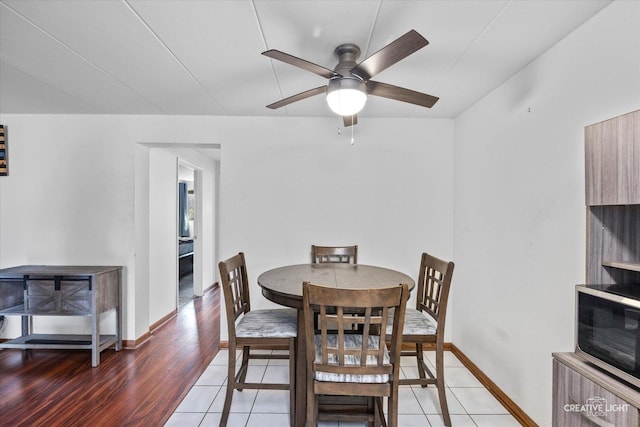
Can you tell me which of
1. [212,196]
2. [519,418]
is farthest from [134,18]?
[212,196]

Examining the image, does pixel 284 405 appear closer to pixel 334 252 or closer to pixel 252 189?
pixel 334 252

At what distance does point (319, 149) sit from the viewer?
322cm

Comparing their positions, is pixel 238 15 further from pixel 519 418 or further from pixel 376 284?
pixel 519 418

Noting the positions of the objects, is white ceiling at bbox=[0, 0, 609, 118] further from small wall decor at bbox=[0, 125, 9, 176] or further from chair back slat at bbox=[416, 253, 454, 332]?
chair back slat at bbox=[416, 253, 454, 332]

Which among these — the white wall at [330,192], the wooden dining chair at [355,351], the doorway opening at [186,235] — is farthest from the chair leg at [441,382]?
the doorway opening at [186,235]

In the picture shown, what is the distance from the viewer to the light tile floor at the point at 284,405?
6.65ft

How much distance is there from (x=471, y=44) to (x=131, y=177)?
318 centimetres

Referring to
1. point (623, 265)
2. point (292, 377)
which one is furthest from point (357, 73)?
point (292, 377)

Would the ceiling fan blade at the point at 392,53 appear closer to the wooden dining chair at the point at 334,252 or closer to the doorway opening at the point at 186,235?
the wooden dining chair at the point at 334,252

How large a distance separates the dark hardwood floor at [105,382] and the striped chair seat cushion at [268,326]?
79 centimetres

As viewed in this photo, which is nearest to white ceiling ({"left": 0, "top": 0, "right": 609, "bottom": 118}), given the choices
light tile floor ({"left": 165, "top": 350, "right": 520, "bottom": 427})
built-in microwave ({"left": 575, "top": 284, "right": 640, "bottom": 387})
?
built-in microwave ({"left": 575, "top": 284, "right": 640, "bottom": 387})

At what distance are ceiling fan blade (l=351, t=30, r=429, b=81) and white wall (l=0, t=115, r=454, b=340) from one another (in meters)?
1.58

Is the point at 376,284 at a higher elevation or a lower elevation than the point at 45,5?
lower

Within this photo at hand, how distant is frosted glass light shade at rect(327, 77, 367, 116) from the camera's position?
65.7 inches
